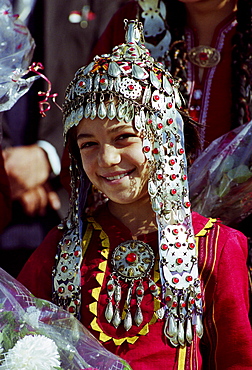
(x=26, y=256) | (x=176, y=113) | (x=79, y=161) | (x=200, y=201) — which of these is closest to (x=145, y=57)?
(x=176, y=113)

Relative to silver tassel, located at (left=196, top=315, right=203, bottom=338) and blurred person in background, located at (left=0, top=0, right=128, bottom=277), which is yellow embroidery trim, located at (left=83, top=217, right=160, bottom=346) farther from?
blurred person in background, located at (left=0, top=0, right=128, bottom=277)

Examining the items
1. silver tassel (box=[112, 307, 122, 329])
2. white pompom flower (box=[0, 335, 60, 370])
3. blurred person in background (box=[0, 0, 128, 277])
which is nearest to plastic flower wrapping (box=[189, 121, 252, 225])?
silver tassel (box=[112, 307, 122, 329])

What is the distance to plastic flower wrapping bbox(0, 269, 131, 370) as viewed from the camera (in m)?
1.74

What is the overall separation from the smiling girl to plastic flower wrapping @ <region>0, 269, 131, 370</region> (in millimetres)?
249

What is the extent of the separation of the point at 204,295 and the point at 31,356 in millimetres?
693

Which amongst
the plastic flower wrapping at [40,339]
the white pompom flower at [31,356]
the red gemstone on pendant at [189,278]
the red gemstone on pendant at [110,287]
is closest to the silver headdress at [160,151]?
the red gemstone on pendant at [189,278]

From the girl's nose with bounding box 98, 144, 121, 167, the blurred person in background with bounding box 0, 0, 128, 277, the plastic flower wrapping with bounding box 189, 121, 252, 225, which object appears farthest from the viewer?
the blurred person in background with bounding box 0, 0, 128, 277

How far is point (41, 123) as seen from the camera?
3896 millimetres

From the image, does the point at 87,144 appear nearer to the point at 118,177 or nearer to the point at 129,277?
the point at 118,177

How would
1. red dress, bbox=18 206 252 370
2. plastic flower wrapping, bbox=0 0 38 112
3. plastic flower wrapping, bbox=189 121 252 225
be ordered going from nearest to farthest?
→ red dress, bbox=18 206 252 370 < plastic flower wrapping, bbox=0 0 38 112 < plastic flower wrapping, bbox=189 121 252 225

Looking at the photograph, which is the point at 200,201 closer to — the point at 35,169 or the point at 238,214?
the point at 238,214

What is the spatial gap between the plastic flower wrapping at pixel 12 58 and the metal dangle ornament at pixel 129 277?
65 centimetres

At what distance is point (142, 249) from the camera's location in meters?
2.29

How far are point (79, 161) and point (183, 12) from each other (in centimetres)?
118
